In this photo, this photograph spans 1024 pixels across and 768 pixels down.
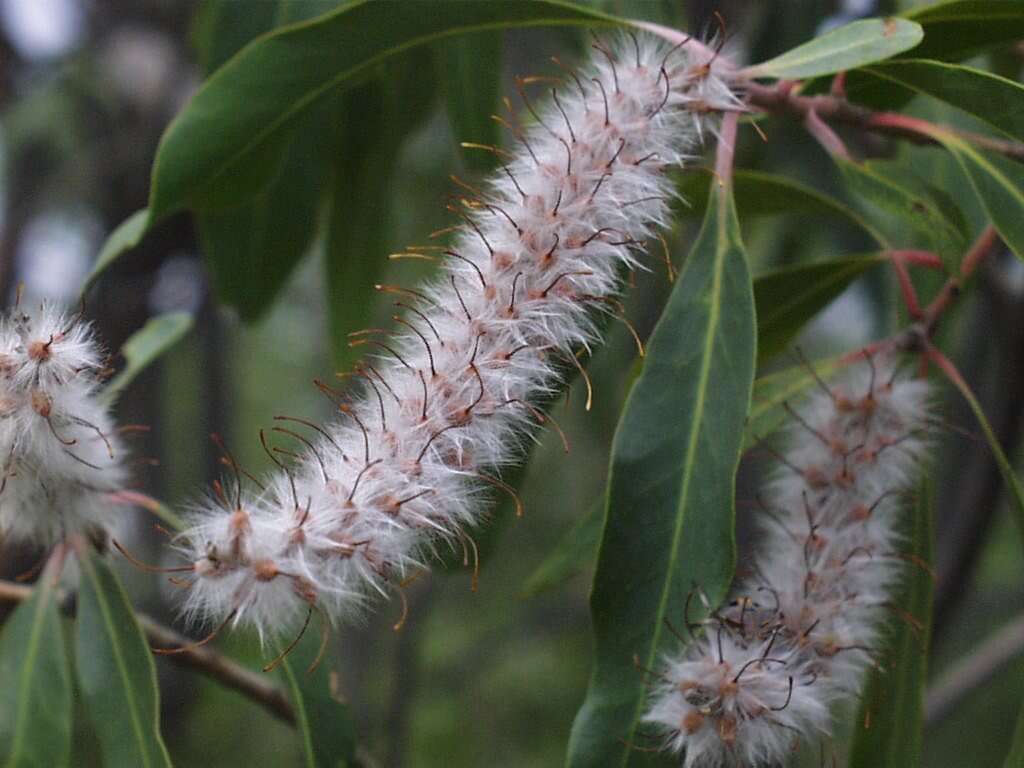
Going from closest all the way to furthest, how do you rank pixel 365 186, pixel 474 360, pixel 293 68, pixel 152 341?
pixel 474 360
pixel 293 68
pixel 152 341
pixel 365 186

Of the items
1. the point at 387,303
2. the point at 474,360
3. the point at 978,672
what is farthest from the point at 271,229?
the point at 387,303

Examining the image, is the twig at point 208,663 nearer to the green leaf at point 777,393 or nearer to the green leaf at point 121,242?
the green leaf at point 121,242

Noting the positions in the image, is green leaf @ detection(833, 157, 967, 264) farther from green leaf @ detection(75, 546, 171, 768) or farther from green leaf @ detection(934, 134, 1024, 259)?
green leaf @ detection(75, 546, 171, 768)

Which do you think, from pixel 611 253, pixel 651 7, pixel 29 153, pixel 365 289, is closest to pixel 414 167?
pixel 29 153

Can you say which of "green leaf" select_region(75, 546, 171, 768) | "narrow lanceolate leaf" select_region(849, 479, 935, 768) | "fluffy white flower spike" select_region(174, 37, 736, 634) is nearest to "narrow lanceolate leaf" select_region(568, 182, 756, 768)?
"fluffy white flower spike" select_region(174, 37, 736, 634)

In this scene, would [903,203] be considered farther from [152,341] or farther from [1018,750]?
[152,341]

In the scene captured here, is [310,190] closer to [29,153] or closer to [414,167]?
[414,167]
